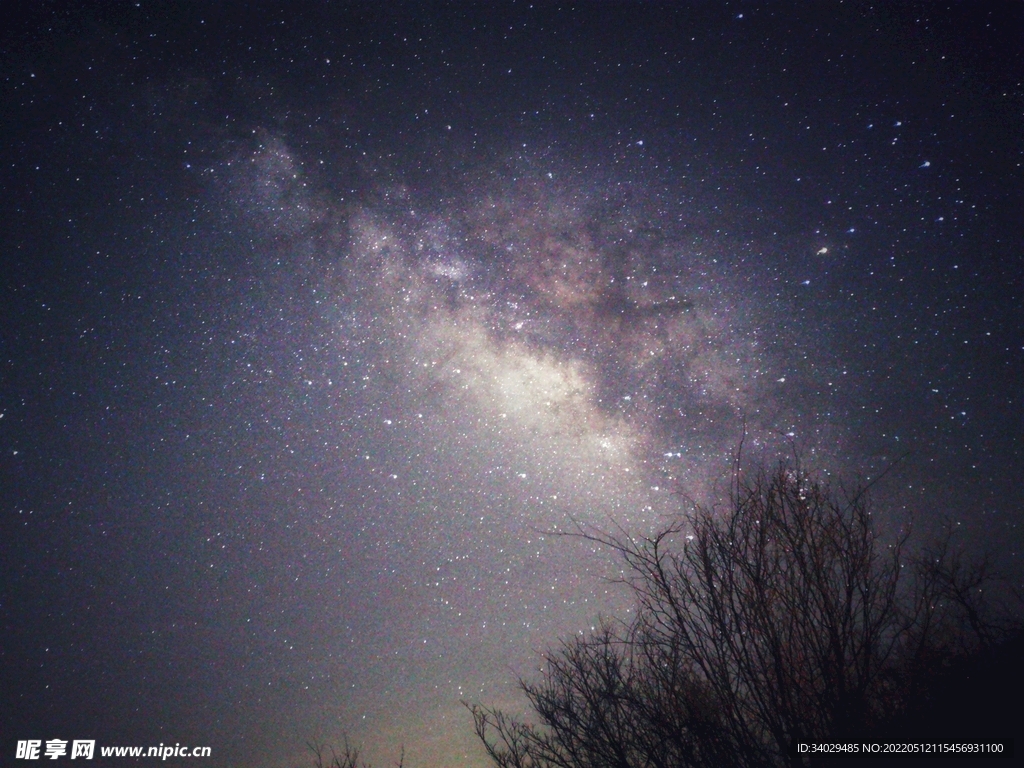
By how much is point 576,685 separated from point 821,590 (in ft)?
12.4

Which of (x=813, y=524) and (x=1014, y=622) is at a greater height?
(x=813, y=524)

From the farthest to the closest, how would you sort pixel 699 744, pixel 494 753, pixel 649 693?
pixel 494 753 → pixel 649 693 → pixel 699 744

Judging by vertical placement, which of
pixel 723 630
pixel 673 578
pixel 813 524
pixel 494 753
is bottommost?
pixel 494 753

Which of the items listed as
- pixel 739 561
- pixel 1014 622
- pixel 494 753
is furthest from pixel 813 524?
pixel 1014 622

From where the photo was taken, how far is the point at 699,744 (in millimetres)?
3727

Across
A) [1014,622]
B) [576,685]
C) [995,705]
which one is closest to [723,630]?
[576,685]

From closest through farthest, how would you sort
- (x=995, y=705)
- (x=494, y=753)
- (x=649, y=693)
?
(x=649, y=693) < (x=995, y=705) < (x=494, y=753)

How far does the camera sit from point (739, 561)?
11.8 ft

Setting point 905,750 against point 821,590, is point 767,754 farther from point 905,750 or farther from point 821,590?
point 821,590

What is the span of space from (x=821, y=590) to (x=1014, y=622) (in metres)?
15.6

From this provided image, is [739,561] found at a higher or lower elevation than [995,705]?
higher

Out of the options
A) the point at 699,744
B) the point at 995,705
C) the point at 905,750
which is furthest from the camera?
the point at 995,705

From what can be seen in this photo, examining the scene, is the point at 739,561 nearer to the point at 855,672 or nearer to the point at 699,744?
the point at 855,672

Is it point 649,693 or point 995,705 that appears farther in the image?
point 995,705
